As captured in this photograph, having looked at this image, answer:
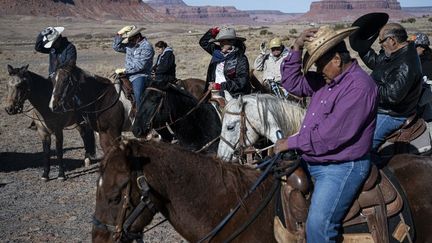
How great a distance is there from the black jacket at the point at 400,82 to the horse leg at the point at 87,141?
23.6 ft

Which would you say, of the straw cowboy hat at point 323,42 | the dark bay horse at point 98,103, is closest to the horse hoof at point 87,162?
the dark bay horse at point 98,103

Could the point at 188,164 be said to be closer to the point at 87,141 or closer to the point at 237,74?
the point at 237,74

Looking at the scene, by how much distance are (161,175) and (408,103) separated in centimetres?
319

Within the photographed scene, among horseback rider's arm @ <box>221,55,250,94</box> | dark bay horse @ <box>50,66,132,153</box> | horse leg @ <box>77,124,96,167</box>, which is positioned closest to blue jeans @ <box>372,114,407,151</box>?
horseback rider's arm @ <box>221,55,250,94</box>

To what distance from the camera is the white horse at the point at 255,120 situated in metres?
6.57

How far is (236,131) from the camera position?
6598mm

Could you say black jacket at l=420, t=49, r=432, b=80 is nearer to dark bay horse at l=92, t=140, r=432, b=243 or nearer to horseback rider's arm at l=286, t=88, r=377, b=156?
dark bay horse at l=92, t=140, r=432, b=243

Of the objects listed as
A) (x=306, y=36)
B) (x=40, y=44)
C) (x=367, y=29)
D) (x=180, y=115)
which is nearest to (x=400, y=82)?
(x=367, y=29)

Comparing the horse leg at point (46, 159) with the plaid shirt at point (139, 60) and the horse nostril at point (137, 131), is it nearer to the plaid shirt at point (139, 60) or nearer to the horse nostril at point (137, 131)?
the plaid shirt at point (139, 60)

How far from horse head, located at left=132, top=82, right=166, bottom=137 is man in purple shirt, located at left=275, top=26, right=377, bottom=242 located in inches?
177

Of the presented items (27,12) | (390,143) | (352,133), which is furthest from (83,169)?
(27,12)

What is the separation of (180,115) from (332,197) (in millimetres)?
4951

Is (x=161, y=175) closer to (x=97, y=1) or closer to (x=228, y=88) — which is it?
(x=228, y=88)

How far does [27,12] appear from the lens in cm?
13425
